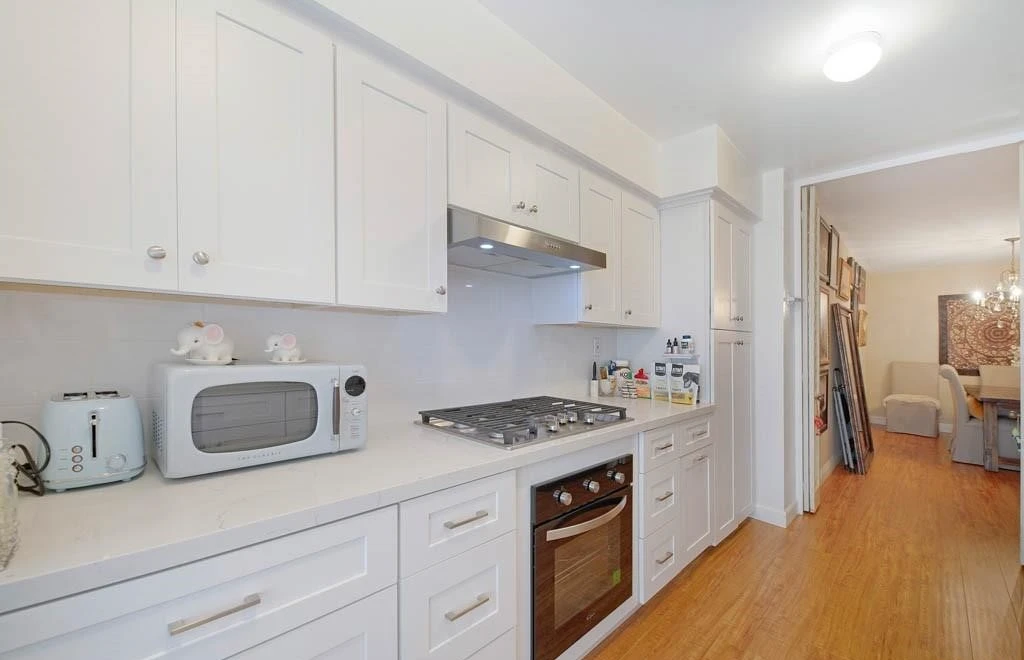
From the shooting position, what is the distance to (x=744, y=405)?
296cm

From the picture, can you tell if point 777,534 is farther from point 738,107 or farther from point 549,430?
point 738,107

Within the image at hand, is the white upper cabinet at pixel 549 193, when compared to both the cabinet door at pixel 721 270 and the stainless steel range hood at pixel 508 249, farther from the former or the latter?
the cabinet door at pixel 721 270

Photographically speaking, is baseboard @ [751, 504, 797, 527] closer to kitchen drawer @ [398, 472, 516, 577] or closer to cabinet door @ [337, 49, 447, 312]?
kitchen drawer @ [398, 472, 516, 577]

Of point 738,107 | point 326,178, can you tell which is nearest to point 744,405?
point 738,107

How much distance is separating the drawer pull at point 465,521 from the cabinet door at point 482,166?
105 cm

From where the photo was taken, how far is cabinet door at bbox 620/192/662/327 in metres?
2.49

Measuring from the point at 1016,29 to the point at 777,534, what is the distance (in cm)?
275

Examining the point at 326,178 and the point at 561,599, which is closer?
the point at 326,178

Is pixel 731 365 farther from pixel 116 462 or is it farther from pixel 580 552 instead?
pixel 116 462

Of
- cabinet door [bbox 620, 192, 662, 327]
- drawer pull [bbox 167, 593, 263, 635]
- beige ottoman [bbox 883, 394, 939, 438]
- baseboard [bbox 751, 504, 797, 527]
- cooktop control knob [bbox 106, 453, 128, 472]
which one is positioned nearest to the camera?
drawer pull [bbox 167, 593, 263, 635]

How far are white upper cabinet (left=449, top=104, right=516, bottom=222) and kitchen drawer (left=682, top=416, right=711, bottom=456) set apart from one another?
A: 1.45m

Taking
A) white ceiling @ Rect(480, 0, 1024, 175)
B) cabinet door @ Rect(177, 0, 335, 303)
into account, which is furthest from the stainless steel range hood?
white ceiling @ Rect(480, 0, 1024, 175)

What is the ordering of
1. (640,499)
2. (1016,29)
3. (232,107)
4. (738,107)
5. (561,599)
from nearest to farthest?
(232,107) < (561,599) < (1016,29) < (640,499) < (738,107)

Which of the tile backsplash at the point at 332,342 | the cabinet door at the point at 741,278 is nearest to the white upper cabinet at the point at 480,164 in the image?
the tile backsplash at the point at 332,342
